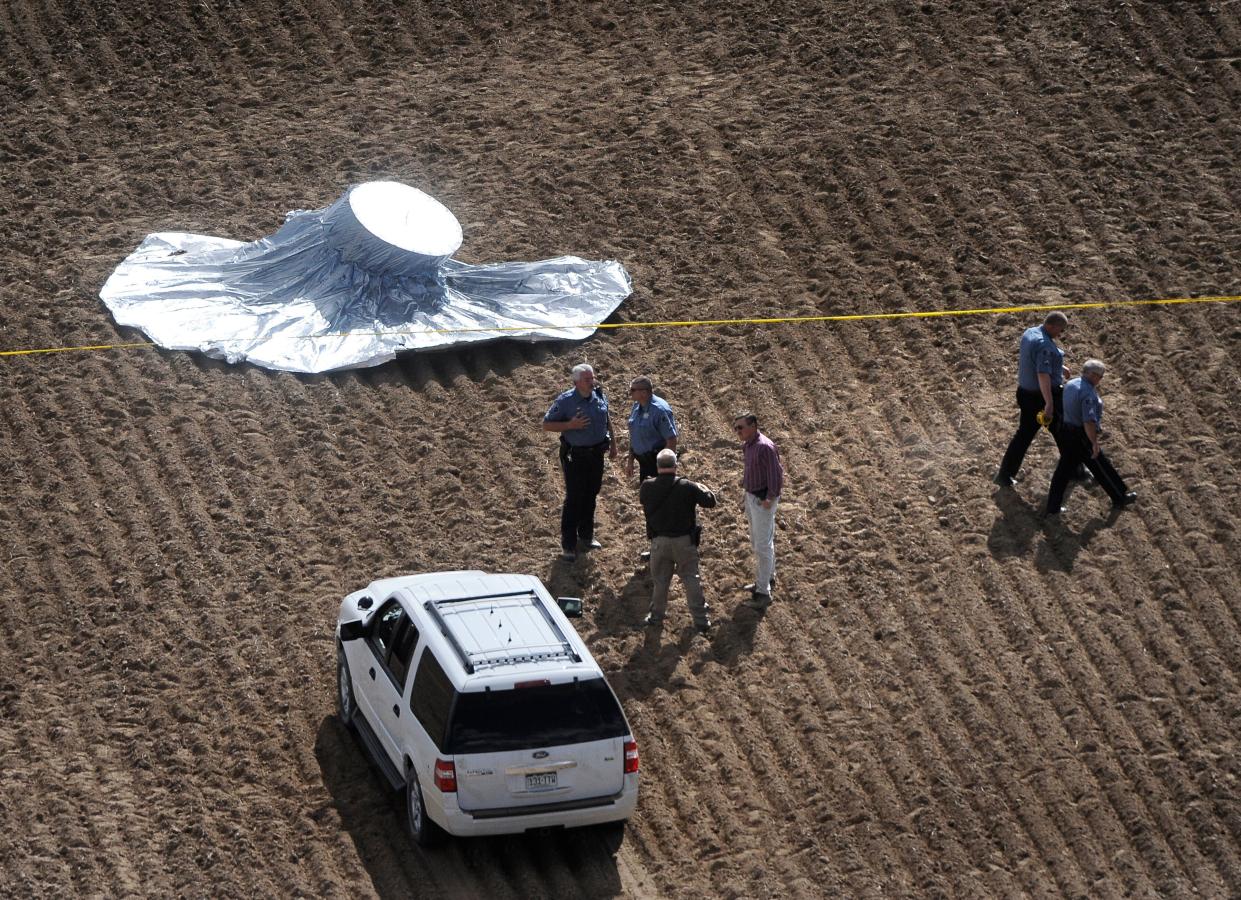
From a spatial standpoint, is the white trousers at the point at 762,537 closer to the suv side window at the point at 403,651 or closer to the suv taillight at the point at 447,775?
the suv side window at the point at 403,651

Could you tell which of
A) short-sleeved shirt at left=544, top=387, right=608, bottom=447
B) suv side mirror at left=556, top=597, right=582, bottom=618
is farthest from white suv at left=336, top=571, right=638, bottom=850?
short-sleeved shirt at left=544, top=387, right=608, bottom=447

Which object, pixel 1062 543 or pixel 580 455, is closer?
pixel 580 455

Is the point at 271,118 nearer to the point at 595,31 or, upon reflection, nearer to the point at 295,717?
the point at 595,31

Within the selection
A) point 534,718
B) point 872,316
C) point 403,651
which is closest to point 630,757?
point 534,718

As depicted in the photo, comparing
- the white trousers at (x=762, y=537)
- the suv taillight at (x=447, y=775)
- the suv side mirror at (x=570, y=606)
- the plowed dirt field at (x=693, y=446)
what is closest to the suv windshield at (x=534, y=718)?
the suv taillight at (x=447, y=775)

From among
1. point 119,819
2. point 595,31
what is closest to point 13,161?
point 595,31

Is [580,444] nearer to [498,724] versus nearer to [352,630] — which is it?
[352,630]
